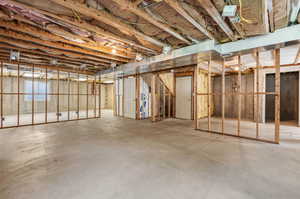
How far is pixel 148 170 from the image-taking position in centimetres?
219

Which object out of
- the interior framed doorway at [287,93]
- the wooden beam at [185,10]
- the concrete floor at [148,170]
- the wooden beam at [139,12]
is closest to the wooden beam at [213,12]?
the wooden beam at [185,10]

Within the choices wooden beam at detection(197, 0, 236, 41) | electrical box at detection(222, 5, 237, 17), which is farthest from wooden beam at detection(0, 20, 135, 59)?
electrical box at detection(222, 5, 237, 17)

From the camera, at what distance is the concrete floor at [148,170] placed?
169 centimetres

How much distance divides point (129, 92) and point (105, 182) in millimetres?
6039

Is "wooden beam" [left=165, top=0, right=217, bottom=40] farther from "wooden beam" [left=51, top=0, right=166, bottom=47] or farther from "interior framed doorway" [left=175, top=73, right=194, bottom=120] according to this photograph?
"interior framed doorway" [left=175, top=73, right=194, bottom=120]

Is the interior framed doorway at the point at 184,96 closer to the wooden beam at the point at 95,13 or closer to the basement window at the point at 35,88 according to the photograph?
the wooden beam at the point at 95,13

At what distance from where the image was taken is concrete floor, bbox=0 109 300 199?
1.69 meters

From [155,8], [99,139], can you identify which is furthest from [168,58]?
[99,139]

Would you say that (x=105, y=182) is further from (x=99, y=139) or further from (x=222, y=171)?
(x=99, y=139)

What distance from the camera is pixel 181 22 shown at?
2.89 metres

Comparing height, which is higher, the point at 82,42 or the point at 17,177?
the point at 82,42

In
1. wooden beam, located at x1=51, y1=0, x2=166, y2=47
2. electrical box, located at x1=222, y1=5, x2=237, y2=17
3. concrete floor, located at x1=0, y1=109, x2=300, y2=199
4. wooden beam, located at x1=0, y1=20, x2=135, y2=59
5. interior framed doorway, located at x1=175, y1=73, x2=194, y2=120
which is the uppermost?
wooden beam, located at x1=0, y1=20, x2=135, y2=59

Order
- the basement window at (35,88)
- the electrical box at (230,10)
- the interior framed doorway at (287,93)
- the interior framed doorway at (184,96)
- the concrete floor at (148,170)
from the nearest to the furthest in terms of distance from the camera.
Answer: the concrete floor at (148,170) → the electrical box at (230,10) → the interior framed doorway at (287,93) → the interior framed doorway at (184,96) → the basement window at (35,88)

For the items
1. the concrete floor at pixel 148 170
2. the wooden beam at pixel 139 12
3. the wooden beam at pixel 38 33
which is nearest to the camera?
the concrete floor at pixel 148 170
